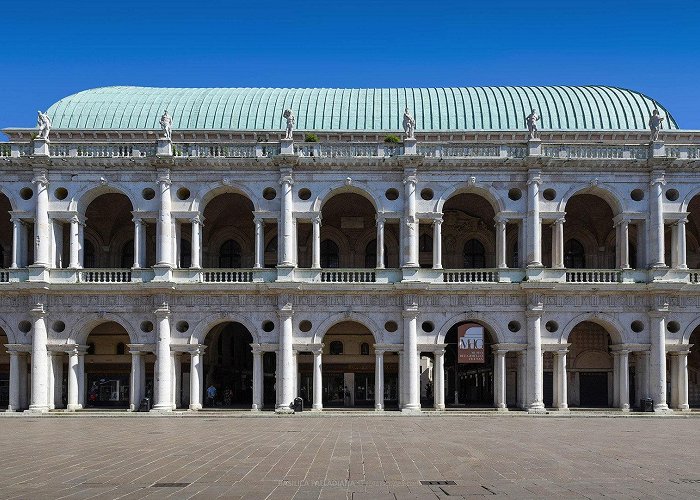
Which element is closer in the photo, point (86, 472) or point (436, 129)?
point (86, 472)

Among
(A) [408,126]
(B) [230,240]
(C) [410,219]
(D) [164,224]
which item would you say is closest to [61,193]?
→ (D) [164,224]

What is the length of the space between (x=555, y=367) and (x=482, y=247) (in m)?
9.55

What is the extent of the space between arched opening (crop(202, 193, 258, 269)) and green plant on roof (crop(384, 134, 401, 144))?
8512 mm

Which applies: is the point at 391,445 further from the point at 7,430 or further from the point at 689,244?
the point at 689,244

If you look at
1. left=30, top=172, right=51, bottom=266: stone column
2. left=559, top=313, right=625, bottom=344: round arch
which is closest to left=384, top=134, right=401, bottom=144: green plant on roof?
left=559, top=313, right=625, bottom=344: round arch

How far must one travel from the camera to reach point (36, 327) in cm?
4491

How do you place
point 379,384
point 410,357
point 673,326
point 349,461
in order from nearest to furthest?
point 349,461, point 410,357, point 379,384, point 673,326

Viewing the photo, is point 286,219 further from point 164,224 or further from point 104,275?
point 104,275

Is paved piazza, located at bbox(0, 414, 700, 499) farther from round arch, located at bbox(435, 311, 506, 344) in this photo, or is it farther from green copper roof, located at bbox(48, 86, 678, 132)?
green copper roof, located at bbox(48, 86, 678, 132)

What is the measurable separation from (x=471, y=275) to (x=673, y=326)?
10.7 meters

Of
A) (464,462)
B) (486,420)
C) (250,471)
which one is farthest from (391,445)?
(486,420)

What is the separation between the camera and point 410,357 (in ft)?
148

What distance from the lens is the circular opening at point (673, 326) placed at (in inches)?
1790

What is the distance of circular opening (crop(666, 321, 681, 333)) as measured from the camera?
149 ft
